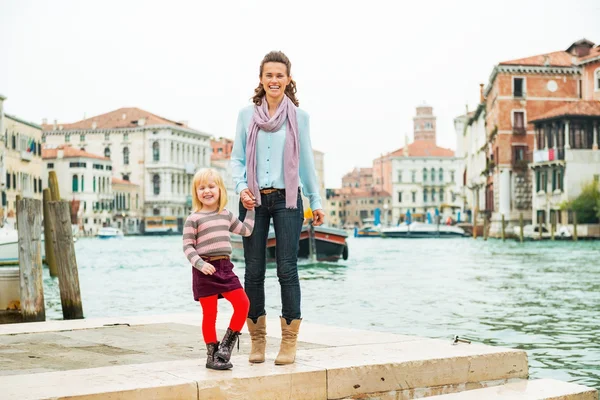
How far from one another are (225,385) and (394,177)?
127408mm

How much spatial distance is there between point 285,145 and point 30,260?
5.85 m

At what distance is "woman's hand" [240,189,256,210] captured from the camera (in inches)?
192

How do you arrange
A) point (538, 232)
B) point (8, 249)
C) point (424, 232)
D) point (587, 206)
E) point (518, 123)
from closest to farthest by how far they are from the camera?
1. point (8, 249)
2. point (587, 206)
3. point (538, 232)
4. point (518, 123)
5. point (424, 232)

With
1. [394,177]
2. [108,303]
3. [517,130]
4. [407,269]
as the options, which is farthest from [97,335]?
→ [394,177]

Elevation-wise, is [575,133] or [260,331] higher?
[575,133]

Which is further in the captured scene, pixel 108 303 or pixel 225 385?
pixel 108 303

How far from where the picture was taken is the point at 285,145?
494cm

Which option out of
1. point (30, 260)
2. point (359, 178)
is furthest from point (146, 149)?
point (30, 260)

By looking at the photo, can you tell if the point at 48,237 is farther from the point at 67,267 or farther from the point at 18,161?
the point at 18,161

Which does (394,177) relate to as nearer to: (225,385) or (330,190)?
(330,190)

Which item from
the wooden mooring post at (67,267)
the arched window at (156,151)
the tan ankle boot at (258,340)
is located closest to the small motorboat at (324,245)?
the wooden mooring post at (67,267)

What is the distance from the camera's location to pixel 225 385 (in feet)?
14.2

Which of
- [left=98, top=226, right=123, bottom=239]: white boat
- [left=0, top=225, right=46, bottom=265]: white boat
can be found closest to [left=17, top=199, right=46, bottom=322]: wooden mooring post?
[left=0, top=225, right=46, bottom=265]: white boat

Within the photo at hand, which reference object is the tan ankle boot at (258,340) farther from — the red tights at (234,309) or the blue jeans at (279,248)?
the red tights at (234,309)
